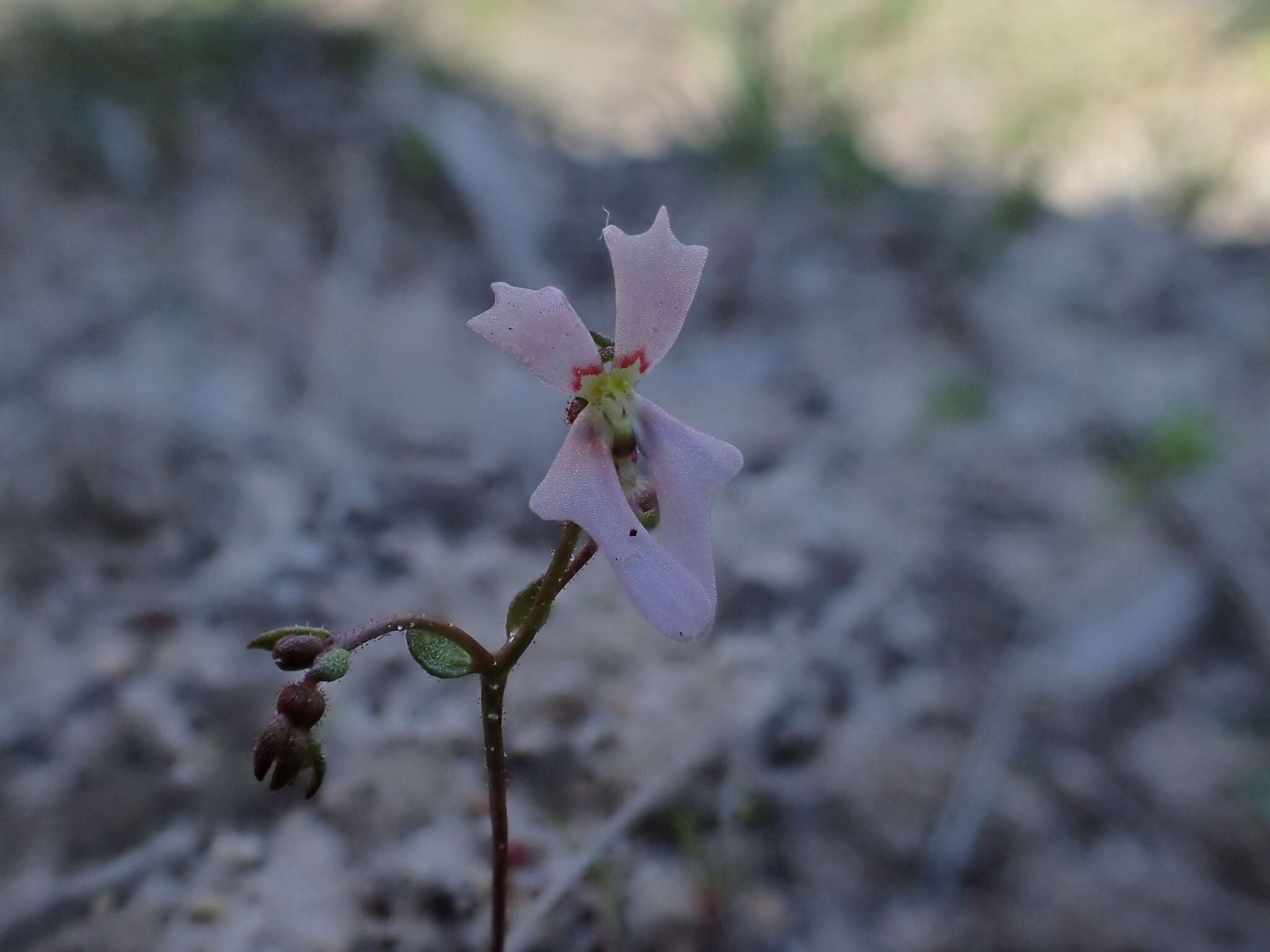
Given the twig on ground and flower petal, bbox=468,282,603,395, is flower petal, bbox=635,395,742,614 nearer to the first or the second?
flower petal, bbox=468,282,603,395

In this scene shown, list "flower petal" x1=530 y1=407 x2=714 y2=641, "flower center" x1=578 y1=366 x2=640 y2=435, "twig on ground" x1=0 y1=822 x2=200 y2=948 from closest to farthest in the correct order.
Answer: "flower petal" x1=530 y1=407 x2=714 y2=641, "flower center" x1=578 y1=366 x2=640 y2=435, "twig on ground" x1=0 y1=822 x2=200 y2=948

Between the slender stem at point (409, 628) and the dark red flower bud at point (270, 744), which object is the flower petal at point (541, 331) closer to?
the slender stem at point (409, 628)

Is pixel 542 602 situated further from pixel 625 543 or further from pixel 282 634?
pixel 282 634

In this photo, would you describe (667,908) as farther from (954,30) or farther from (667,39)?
(954,30)

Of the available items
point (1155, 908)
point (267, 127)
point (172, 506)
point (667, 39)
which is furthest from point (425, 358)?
point (667, 39)

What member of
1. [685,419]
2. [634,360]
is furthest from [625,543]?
[685,419]

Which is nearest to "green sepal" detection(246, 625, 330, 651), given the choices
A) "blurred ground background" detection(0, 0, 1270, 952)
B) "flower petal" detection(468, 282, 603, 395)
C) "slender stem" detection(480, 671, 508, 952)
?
"slender stem" detection(480, 671, 508, 952)

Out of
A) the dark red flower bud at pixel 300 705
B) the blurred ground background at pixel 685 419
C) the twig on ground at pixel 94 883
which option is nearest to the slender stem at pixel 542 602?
the dark red flower bud at pixel 300 705
